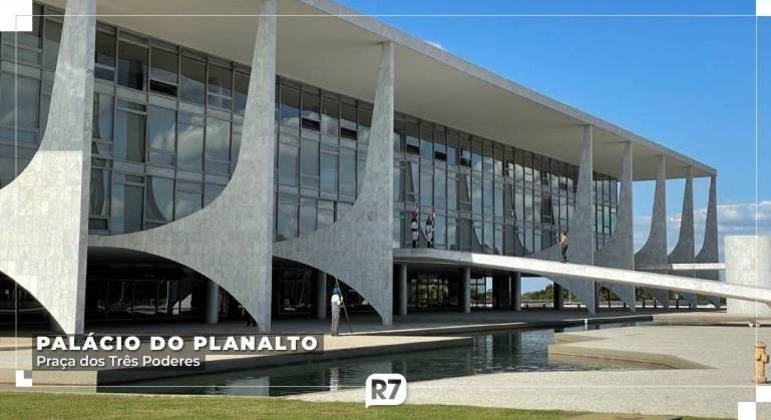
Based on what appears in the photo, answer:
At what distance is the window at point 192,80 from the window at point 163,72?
0.96 ft

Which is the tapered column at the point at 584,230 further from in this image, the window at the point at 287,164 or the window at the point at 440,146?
the window at the point at 287,164

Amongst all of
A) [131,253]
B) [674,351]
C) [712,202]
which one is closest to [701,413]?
[674,351]

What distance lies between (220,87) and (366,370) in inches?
694

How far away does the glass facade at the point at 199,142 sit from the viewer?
78.8ft

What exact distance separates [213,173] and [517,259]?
1171 centimetres

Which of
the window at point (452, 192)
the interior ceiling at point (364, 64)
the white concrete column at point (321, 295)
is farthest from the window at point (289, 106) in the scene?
the window at point (452, 192)

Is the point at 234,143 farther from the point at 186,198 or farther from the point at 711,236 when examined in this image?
the point at 711,236

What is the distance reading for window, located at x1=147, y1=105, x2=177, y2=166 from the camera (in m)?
27.0

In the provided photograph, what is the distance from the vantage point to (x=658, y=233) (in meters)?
52.3

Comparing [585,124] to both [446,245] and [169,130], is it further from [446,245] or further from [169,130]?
[169,130]

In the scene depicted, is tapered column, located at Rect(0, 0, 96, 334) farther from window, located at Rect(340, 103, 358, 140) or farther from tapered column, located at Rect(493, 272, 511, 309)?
tapered column, located at Rect(493, 272, 511, 309)

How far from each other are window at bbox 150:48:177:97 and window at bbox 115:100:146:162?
1102mm

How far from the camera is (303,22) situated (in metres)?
26.5

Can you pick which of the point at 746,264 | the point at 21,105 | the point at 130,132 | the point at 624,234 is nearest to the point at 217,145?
the point at 130,132
